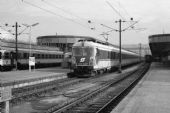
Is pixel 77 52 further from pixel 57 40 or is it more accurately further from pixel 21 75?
pixel 57 40

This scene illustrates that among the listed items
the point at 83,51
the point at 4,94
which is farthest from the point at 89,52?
the point at 4,94

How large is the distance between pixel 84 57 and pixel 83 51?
0.65 metres

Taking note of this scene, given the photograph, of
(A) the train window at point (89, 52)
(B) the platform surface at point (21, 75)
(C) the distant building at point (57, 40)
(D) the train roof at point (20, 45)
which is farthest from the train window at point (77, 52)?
(C) the distant building at point (57, 40)

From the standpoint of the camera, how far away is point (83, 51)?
27.5m

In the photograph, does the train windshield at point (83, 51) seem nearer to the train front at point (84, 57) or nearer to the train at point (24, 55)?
the train front at point (84, 57)

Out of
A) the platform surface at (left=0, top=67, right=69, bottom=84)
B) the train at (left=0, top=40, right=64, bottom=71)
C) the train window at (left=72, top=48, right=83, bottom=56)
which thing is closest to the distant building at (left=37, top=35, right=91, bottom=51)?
the train at (left=0, top=40, right=64, bottom=71)

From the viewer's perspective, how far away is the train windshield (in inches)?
1077

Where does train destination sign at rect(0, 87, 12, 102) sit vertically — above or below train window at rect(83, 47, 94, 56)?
below

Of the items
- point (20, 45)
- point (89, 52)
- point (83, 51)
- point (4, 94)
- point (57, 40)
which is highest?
point (57, 40)

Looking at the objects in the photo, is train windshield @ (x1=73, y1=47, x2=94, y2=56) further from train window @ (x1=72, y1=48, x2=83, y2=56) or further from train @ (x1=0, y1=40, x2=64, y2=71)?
train @ (x1=0, y1=40, x2=64, y2=71)

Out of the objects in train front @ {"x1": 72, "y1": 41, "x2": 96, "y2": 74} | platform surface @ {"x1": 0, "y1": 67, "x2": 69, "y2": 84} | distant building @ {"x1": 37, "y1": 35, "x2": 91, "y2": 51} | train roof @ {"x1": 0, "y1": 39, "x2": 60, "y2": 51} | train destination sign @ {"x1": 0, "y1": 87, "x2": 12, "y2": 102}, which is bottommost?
platform surface @ {"x1": 0, "y1": 67, "x2": 69, "y2": 84}

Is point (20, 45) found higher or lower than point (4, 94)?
higher

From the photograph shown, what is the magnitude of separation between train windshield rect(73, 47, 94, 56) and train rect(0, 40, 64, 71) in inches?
377

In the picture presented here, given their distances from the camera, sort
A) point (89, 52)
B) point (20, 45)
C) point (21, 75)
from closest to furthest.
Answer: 1. point (21, 75)
2. point (89, 52)
3. point (20, 45)
